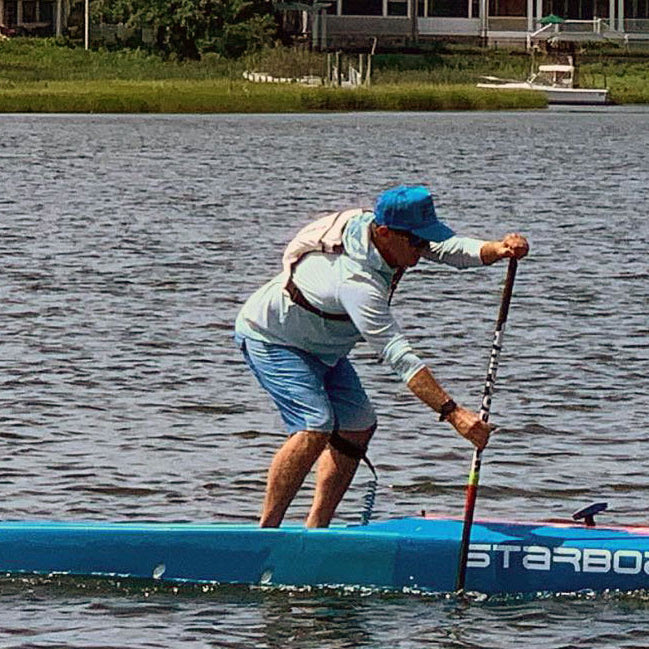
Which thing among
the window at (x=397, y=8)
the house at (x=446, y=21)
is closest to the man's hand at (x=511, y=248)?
the house at (x=446, y=21)

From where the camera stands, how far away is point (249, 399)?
1909cm

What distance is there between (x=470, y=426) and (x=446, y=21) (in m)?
108

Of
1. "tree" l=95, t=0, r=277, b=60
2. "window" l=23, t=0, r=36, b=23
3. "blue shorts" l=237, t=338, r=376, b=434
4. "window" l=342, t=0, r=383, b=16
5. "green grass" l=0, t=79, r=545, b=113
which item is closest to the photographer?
"blue shorts" l=237, t=338, r=376, b=434

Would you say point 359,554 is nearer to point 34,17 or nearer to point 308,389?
point 308,389

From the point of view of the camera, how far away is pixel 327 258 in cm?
1130

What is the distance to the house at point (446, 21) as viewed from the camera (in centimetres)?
11550

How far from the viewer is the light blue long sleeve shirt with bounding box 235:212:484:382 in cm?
1102

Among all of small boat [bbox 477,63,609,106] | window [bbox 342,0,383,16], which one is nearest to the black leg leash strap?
small boat [bbox 477,63,609,106]

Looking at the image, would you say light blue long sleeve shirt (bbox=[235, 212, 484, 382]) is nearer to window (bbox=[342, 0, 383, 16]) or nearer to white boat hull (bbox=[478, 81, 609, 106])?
white boat hull (bbox=[478, 81, 609, 106])

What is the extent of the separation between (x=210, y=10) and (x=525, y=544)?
9904cm

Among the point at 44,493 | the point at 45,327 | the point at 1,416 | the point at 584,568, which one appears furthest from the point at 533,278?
the point at 584,568

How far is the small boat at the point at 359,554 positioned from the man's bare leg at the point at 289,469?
12 cm

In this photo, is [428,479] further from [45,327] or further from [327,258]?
[45,327]

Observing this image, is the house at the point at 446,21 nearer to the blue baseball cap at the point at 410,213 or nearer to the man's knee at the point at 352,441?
the man's knee at the point at 352,441
